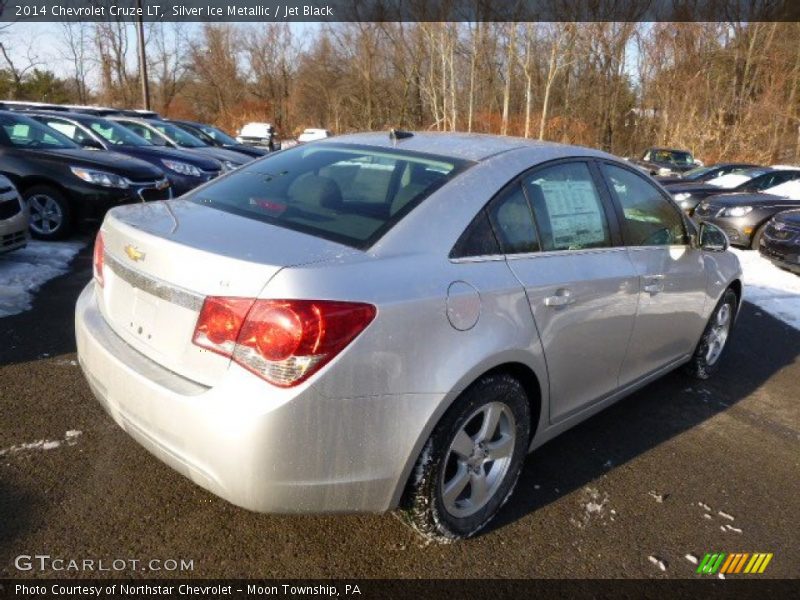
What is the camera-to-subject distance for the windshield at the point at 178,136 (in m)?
12.7

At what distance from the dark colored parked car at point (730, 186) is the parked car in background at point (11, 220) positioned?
11.1 meters

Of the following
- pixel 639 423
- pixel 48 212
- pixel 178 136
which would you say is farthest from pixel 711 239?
pixel 178 136

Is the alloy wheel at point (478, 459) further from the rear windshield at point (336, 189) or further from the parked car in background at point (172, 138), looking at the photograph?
the parked car in background at point (172, 138)

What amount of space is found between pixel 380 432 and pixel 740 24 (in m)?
37.9

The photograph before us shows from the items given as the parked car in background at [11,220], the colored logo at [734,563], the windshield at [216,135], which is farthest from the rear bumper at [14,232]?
the windshield at [216,135]

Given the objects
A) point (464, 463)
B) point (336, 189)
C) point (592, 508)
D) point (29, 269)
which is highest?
point (336, 189)

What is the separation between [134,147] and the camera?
1009 centimetres

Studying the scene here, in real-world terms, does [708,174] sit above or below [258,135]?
below

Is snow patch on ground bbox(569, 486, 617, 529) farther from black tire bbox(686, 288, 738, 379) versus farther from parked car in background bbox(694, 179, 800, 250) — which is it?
parked car in background bbox(694, 179, 800, 250)

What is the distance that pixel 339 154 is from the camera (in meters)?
3.13

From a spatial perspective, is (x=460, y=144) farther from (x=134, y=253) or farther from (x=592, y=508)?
(x=592, y=508)

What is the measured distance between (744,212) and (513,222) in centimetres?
948

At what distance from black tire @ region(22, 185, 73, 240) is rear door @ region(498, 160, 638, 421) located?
6.40 meters
